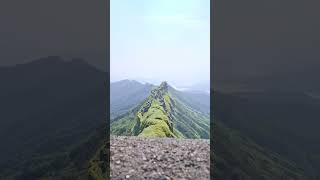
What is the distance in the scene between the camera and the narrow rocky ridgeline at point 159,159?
63.7 feet

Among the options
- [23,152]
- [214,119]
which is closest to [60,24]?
[23,152]

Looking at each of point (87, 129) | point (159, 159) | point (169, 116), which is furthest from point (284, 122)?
point (169, 116)

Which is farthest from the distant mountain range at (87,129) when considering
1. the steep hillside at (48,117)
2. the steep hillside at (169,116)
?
the steep hillside at (169,116)

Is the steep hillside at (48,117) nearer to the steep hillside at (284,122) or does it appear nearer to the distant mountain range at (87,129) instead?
the distant mountain range at (87,129)

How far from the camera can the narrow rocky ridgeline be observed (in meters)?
19.4

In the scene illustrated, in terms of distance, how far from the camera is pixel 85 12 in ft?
65.4

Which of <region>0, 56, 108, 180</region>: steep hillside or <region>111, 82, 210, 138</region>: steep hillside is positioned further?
<region>111, 82, 210, 138</region>: steep hillside

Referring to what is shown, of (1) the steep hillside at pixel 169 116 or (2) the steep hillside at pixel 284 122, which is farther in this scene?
(1) the steep hillside at pixel 169 116

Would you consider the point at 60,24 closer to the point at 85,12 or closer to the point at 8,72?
the point at 85,12

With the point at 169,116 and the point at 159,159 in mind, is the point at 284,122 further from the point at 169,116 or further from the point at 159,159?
the point at 169,116

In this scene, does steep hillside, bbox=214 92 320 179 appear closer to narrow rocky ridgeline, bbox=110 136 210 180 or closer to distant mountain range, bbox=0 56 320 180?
distant mountain range, bbox=0 56 320 180

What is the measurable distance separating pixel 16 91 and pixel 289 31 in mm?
14623

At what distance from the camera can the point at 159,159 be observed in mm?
20219

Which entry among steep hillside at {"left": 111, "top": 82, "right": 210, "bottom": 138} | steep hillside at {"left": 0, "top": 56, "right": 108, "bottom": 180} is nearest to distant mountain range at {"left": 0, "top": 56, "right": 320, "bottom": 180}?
steep hillside at {"left": 0, "top": 56, "right": 108, "bottom": 180}
